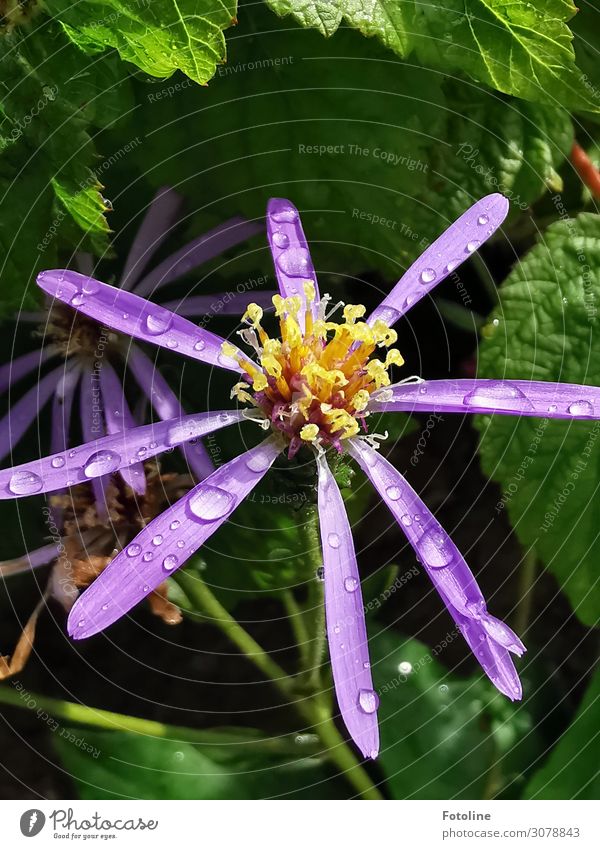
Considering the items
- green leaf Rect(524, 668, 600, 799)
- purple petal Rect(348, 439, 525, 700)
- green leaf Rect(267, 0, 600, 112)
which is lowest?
green leaf Rect(524, 668, 600, 799)

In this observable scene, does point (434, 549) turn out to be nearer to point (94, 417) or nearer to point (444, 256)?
point (444, 256)

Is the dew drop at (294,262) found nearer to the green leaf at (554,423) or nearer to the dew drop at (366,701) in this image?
the green leaf at (554,423)

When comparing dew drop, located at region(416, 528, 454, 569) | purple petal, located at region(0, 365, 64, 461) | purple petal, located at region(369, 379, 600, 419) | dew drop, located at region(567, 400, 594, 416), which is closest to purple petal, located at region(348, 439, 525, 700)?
dew drop, located at region(416, 528, 454, 569)

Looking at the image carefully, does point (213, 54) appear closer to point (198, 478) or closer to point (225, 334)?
point (225, 334)

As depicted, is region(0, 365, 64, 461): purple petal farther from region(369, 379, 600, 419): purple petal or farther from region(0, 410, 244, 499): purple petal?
region(369, 379, 600, 419): purple petal

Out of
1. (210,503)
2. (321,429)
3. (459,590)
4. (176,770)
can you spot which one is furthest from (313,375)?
(176,770)

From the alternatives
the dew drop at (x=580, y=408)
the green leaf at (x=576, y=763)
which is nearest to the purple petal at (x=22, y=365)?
the dew drop at (x=580, y=408)

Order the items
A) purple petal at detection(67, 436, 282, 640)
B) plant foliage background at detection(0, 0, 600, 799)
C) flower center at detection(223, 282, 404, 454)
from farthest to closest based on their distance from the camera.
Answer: plant foliage background at detection(0, 0, 600, 799) → flower center at detection(223, 282, 404, 454) → purple petal at detection(67, 436, 282, 640)
